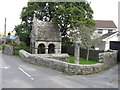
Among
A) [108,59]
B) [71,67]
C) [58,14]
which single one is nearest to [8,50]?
[58,14]

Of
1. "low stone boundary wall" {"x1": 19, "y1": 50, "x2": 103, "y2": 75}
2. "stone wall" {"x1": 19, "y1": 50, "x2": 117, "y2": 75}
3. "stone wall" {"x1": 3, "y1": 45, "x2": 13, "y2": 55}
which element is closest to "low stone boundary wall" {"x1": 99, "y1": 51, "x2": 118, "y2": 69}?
"stone wall" {"x1": 19, "y1": 50, "x2": 117, "y2": 75}

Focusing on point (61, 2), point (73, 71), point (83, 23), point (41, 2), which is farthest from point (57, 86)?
point (41, 2)

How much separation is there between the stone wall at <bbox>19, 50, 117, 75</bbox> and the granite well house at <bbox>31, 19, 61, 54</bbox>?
5.15 meters

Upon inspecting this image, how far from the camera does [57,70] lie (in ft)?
48.2

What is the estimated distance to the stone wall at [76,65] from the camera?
13.2 meters

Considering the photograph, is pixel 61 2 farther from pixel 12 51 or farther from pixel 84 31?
pixel 12 51

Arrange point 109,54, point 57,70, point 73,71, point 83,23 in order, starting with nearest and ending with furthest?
point 73,71, point 57,70, point 109,54, point 83,23

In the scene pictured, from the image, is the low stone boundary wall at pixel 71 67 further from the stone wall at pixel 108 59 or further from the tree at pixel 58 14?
the tree at pixel 58 14

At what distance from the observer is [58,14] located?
2681cm

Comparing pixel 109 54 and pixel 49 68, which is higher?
pixel 109 54

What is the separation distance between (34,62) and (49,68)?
3297 millimetres

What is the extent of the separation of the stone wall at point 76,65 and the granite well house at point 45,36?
16.9 ft

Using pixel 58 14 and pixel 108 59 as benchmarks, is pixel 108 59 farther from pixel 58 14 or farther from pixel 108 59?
pixel 58 14

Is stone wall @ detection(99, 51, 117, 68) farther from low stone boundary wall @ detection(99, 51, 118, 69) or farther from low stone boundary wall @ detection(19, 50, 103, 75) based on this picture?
low stone boundary wall @ detection(19, 50, 103, 75)
